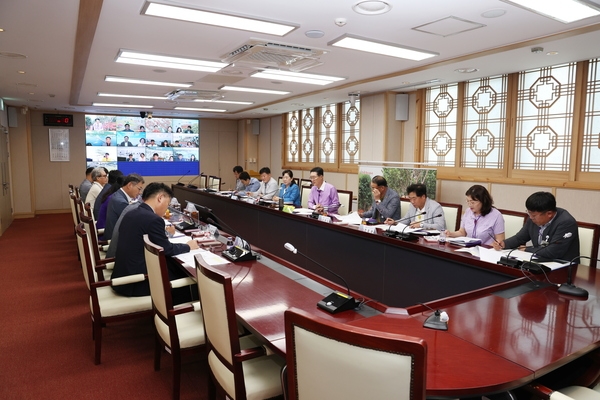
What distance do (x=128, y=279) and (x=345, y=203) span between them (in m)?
Result: 3.54

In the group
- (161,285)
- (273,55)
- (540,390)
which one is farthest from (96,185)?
(540,390)

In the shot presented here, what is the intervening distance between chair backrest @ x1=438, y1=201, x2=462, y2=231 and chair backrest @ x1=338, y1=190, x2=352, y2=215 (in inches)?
62.2

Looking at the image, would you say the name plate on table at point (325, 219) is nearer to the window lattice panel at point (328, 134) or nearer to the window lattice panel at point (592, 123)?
the window lattice panel at point (592, 123)

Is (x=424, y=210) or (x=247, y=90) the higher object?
(x=247, y=90)

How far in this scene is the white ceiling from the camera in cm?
298

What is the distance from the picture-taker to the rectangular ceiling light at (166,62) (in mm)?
4398

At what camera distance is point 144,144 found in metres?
11.1

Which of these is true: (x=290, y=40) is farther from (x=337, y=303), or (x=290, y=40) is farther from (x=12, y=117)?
(x=12, y=117)

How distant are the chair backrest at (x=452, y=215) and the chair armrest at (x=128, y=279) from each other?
303 centimetres

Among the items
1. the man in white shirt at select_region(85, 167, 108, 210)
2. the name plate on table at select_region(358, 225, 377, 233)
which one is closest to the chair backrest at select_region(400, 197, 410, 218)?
the name plate on table at select_region(358, 225, 377, 233)

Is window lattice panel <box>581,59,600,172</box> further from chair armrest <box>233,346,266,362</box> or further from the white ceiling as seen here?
chair armrest <box>233,346,266,362</box>

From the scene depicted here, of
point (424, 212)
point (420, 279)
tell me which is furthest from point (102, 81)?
point (420, 279)

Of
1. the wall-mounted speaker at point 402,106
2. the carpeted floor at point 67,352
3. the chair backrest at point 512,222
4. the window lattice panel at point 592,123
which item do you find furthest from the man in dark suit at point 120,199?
the window lattice panel at point 592,123

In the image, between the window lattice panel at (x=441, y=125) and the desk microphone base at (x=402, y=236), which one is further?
the window lattice panel at (x=441, y=125)
